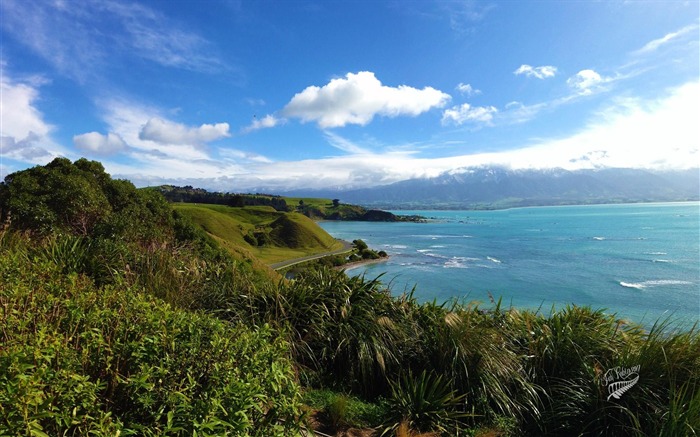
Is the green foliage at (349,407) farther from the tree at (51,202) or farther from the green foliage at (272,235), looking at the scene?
the green foliage at (272,235)

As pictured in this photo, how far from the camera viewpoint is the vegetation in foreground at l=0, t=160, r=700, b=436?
2393mm

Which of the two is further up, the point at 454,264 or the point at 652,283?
the point at 454,264

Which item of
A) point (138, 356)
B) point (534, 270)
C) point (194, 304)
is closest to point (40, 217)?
point (194, 304)

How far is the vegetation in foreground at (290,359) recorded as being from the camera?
2.39 metres

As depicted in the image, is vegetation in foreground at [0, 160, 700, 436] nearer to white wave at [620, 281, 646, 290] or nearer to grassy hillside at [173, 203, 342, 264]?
white wave at [620, 281, 646, 290]

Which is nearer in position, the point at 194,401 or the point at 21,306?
the point at 194,401

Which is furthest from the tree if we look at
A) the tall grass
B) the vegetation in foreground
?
the tall grass

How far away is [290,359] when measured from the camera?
17.8ft

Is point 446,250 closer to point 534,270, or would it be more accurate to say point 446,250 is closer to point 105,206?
point 534,270

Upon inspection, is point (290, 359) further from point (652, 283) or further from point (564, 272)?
point (564, 272)

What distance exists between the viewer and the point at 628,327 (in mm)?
7410

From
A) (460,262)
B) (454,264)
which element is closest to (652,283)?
(454,264)

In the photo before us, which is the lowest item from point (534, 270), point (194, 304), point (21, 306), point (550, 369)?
point (534, 270)

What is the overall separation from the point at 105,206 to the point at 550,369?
18794 millimetres
